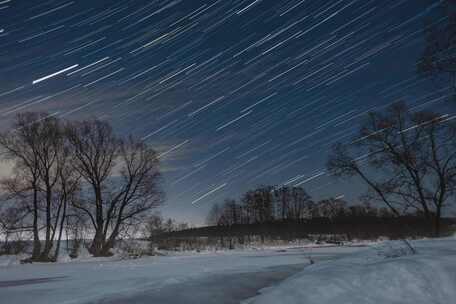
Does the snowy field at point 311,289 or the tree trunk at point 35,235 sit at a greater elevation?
the tree trunk at point 35,235

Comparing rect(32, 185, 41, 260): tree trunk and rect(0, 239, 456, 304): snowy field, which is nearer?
rect(0, 239, 456, 304): snowy field

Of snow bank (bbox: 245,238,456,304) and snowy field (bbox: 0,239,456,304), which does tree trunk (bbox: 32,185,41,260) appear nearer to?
snowy field (bbox: 0,239,456,304)

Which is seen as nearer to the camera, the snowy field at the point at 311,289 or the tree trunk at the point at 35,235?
the snowy field at the point at 311,289

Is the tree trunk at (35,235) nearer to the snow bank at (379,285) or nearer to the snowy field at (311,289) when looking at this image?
the snowy field at (311,289)

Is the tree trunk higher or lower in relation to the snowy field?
higher

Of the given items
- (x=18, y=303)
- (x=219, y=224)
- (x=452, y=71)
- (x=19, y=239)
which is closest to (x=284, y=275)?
(x=18, y=303)

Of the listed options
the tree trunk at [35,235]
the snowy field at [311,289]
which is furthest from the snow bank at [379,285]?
the tree trunk at [35,235]

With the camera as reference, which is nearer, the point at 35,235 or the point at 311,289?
the point at 311,289

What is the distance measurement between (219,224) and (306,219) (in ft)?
76.1

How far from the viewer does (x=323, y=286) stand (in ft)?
16.1

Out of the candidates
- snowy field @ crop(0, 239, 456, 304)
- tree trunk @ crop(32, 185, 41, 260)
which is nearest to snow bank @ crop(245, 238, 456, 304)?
snowy field @ crop(0, 239, 456, 304)

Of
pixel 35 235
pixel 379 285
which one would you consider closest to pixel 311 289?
pixel 379 285

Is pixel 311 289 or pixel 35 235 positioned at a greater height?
pixel 35 235

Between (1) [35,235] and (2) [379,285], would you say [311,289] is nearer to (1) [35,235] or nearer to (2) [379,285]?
(2) [379,285]
